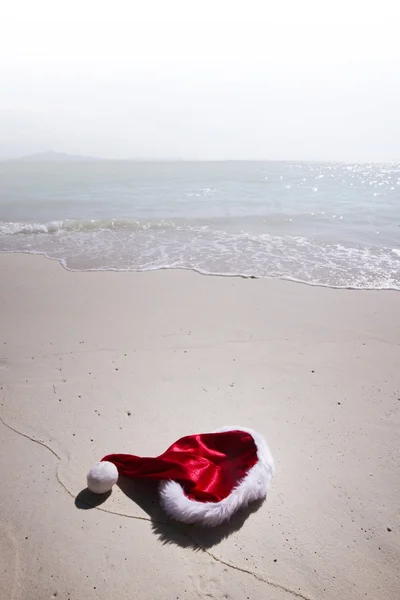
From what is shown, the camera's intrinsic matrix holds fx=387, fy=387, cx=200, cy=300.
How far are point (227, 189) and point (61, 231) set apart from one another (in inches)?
445

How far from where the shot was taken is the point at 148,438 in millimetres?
2734

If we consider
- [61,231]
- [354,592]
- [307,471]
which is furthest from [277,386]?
[61,231]

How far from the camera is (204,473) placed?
2.40 metres

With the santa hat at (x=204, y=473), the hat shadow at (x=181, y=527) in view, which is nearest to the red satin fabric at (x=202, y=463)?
the santa hat at (x=204, y=473)

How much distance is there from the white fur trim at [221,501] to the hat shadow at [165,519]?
0.04m

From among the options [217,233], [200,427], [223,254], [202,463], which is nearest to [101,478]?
[202,463]

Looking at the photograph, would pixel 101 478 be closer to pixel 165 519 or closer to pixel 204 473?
pixel 165 519

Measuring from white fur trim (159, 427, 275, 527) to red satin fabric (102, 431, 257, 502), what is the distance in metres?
Answer: 0.05

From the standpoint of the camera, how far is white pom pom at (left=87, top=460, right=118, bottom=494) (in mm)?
2262

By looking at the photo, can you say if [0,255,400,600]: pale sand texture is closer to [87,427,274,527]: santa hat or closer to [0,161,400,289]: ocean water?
[87,427,274,527]: santa hat

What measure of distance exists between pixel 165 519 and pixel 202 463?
397 millimetres

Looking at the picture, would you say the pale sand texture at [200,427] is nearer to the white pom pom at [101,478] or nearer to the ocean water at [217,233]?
the white pom pom at [101,478]

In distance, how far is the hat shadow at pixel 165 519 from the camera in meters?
2.06

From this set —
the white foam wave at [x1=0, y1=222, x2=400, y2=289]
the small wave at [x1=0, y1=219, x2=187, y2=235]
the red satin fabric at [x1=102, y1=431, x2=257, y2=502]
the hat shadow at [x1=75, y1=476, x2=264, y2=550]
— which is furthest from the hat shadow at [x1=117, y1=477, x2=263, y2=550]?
the small wave at [x1=0, y1=219, x2=187, y2=235]
